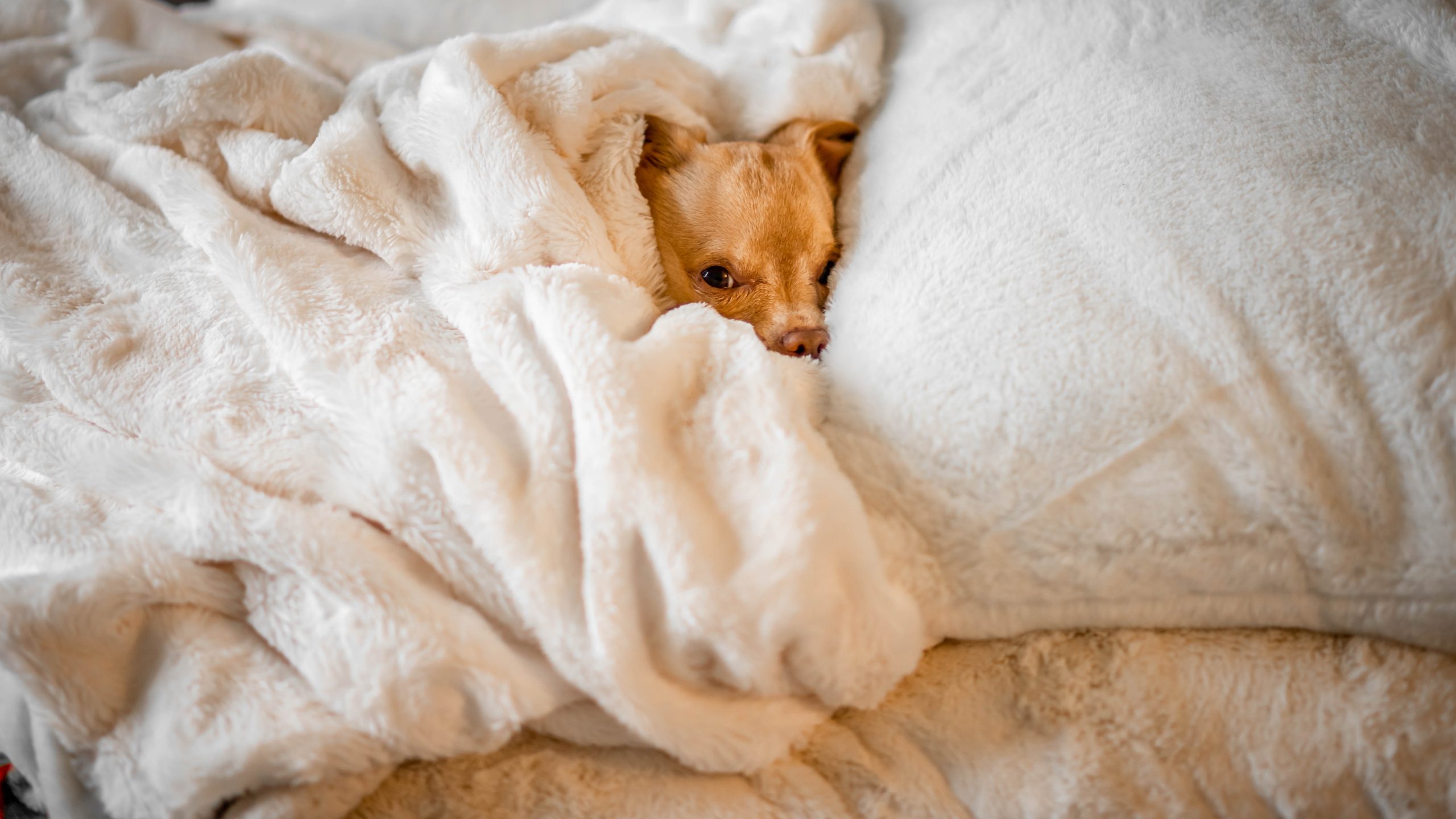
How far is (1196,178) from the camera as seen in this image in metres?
0.83

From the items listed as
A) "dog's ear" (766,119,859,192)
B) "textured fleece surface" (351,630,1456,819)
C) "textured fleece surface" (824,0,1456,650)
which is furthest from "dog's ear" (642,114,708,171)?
"textured fleece surface" (351,630,1456,819)

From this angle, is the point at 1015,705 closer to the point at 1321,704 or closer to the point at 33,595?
the point at 1321,704

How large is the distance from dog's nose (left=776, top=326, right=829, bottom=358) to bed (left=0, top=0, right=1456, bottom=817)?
165mm

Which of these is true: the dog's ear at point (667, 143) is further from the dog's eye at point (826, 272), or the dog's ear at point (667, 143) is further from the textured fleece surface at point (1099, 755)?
the textured fleece surface at point (1099, 755)

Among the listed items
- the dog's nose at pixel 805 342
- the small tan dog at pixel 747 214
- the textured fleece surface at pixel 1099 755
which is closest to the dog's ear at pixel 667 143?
the small tan dog at pixel 747 214

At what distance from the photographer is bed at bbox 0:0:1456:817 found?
0.68 meters

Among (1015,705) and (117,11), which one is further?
(117,11)

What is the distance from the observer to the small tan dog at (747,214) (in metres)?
1.33

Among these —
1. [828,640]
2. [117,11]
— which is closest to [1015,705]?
[828,640]

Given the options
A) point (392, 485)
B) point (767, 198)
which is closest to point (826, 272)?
point (767, 198)

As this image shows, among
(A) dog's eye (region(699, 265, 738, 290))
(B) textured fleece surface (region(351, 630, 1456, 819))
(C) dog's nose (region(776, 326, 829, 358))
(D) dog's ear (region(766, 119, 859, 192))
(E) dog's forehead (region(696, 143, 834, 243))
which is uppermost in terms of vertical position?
(D) dog's ear (region(766, 119, 859, 192))

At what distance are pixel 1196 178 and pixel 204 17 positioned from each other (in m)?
1.80

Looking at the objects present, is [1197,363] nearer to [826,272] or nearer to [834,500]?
[834,500]

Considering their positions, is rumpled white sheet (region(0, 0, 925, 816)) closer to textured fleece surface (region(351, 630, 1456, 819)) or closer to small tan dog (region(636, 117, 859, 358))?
textured fleece surface (region(351, 630, 1456, 819))
